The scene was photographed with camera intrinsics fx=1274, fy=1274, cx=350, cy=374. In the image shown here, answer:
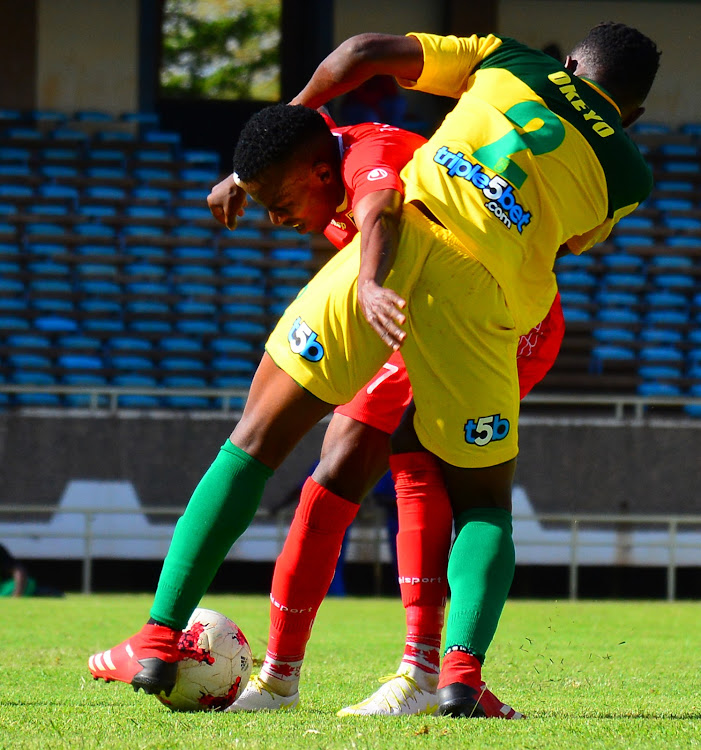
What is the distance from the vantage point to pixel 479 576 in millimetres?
2975

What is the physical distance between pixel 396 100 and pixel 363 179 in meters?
12.9

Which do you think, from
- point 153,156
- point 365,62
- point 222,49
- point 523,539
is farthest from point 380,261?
point 222,49

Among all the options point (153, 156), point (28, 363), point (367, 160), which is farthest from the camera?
point (153, 156)

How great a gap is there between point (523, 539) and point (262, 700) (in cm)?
881

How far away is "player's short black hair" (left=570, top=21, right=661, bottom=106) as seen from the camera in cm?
324

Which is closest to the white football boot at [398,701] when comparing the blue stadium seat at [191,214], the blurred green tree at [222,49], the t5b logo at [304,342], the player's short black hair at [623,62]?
the t5b logo at [304,342]

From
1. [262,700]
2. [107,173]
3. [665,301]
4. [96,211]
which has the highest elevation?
[107,173]

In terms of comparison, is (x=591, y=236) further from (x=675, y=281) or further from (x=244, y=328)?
(x=675, y=281)

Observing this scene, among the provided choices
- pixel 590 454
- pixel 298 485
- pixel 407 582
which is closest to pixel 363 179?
pixel 407 582

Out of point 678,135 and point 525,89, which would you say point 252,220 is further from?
point 525,89

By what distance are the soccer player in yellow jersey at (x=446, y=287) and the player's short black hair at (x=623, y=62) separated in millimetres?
111

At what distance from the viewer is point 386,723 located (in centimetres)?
276

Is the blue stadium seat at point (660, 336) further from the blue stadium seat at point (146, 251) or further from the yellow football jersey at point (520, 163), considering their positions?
the yellow football jersey at point (520, 163)

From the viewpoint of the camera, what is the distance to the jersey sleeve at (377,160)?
2930mm
